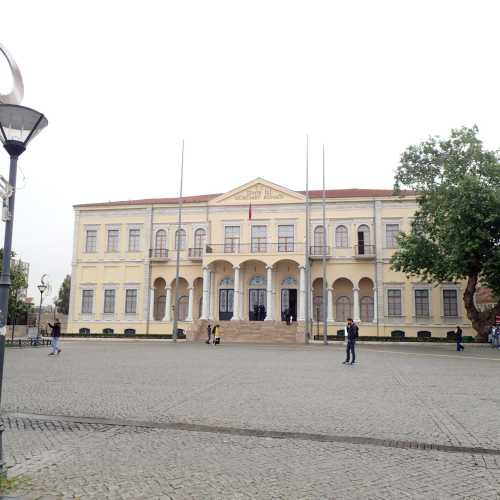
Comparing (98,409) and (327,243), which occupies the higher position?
(327,243)

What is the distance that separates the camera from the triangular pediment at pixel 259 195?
41.7 metres

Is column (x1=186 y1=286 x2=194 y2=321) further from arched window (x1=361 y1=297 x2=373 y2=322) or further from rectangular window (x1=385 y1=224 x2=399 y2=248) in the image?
rectangular window (x1=385 y1=224 x2=399 y2=248)

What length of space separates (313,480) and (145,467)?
1720 millimetres

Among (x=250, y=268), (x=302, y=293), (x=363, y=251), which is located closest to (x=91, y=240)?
(x=250, y=268)

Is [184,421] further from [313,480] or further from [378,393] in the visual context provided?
[378,393]

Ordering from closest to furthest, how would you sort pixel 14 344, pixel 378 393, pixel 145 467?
pixel 145 467, pixel 378 393, pixel 14 344

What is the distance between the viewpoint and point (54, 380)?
40.5ft

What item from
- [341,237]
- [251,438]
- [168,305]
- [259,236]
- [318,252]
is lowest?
[251,438]

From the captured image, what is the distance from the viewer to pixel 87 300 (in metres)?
43.9

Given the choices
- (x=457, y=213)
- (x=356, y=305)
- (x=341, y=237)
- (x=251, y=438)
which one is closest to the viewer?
(x=251, y=438)

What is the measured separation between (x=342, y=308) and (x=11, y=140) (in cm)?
3720

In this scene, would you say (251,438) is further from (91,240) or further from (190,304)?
(91,240)

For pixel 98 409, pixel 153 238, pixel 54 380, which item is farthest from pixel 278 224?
pixel 98 409

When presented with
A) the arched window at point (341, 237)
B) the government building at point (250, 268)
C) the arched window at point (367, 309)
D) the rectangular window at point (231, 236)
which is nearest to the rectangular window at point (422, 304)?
the government building at point (250, 268)
